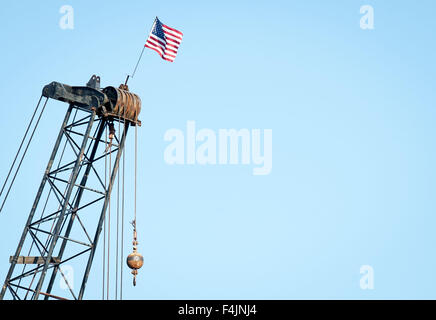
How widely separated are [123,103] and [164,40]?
14.3ft

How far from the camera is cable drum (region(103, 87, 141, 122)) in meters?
28.1

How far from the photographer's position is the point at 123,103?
28250 mm

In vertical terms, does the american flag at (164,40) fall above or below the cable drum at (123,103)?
above

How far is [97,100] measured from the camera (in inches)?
1102

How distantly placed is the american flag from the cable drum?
3.15 m

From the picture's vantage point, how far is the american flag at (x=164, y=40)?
101 ft

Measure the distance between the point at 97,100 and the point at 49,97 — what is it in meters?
1.87

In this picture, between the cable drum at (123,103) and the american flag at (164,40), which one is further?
the american flag at (164,40)

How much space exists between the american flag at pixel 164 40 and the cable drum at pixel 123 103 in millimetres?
3146

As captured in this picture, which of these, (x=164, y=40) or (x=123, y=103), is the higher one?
(x=164, y=40)

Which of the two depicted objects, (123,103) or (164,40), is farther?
(164,40)
